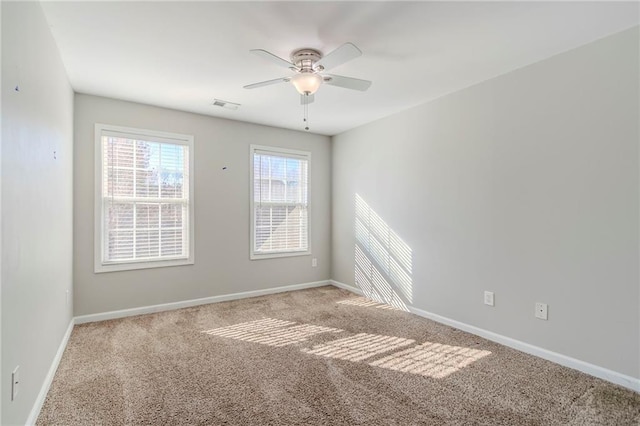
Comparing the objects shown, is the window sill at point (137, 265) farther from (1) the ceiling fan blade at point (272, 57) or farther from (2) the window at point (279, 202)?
(1) the ceiling fan blade at point (272, 57)

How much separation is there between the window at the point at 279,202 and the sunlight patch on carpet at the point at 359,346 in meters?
1.99

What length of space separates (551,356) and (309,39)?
3.04m

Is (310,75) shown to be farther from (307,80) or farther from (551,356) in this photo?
(551,356)

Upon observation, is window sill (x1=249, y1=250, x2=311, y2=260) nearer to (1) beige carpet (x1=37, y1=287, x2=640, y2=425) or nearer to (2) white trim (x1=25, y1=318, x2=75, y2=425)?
(1) beige carpet (x1=37, y1=287, x2=640, y2=425)

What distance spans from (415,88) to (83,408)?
362cm

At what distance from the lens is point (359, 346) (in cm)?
284

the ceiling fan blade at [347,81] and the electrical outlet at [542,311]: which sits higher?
the ceiling fan blade at [347,81]

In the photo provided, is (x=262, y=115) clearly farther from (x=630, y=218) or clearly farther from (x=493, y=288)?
(x=630, y=218)

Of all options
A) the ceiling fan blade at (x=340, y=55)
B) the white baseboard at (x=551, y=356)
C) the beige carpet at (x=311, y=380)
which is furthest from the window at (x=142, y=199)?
the white baseboard at (x=551, y=356)

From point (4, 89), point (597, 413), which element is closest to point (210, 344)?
point (4, 89)

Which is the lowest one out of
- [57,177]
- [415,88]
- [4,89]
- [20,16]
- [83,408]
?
[83,408]

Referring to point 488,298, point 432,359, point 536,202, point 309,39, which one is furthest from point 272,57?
point 488,298

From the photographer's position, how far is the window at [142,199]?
352 cm

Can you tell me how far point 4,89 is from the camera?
1.39 metres
